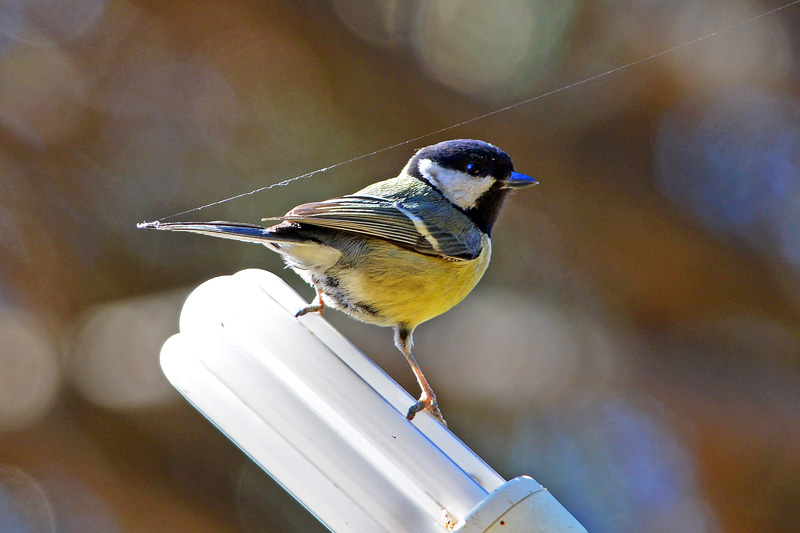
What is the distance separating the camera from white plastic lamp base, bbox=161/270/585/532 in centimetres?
90

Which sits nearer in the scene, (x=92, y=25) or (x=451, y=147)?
(x=451, y=147)

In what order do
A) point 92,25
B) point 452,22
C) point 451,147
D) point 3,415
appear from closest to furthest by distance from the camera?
point 451,147 < point 3,415 < point 92,25 < point 452,22

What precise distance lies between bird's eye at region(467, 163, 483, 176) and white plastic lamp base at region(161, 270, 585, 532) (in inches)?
30.5

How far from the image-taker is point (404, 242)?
149 centimetres

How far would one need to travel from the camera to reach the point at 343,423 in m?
0.97

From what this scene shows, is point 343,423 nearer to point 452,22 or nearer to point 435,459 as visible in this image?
point 435,459

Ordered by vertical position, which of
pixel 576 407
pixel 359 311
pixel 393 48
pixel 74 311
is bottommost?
pixel 576 407

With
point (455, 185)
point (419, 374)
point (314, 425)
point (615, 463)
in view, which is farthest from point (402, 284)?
point (615, 463)

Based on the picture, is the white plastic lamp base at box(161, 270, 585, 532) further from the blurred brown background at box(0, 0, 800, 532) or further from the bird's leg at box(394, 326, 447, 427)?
the blurred brown background at box(0, 0, 800, 532)

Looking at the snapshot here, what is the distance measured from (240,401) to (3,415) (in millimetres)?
1406

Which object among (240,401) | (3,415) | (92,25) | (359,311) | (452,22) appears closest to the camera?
(240,401)

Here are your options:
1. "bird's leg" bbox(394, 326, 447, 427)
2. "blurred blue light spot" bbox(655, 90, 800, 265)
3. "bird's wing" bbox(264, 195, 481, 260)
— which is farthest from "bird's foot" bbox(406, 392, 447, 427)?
"blurred blue light spot" bbox(655, 90, 800, 265)

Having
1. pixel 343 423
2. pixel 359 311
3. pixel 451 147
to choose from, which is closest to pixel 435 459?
pixel 343 423

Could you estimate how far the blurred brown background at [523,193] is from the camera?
2.22 meters
